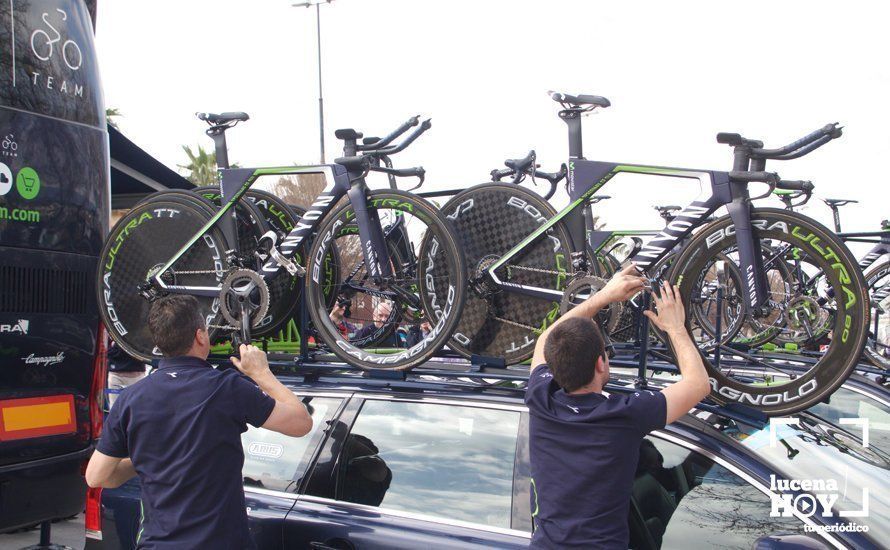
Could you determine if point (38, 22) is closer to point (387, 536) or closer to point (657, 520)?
point (387, 536)

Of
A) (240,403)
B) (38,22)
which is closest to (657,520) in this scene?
(240,403)

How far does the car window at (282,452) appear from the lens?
356 cm

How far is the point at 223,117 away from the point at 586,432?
3427 mm

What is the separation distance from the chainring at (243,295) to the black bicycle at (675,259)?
3.48 feet

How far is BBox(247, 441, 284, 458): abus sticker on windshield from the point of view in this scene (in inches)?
144

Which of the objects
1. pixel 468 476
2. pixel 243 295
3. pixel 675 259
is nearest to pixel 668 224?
pixel 675 259

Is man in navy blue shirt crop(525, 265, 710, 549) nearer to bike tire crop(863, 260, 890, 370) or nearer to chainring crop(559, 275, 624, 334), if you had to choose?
chainring crop(559, 275, 624, 334)

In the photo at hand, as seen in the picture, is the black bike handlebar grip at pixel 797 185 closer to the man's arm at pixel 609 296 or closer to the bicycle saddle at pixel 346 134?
the man's arm at pixel 609 296

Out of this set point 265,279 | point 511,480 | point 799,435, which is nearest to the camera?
point 511,480

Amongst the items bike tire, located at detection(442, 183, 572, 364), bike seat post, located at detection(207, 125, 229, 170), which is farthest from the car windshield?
bike seat post, located at detection(207, 125, 229, 170)

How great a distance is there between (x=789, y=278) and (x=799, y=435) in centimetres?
198

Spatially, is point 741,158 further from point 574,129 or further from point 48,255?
point 48,255

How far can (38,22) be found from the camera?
4.98m

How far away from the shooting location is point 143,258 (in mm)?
5078
